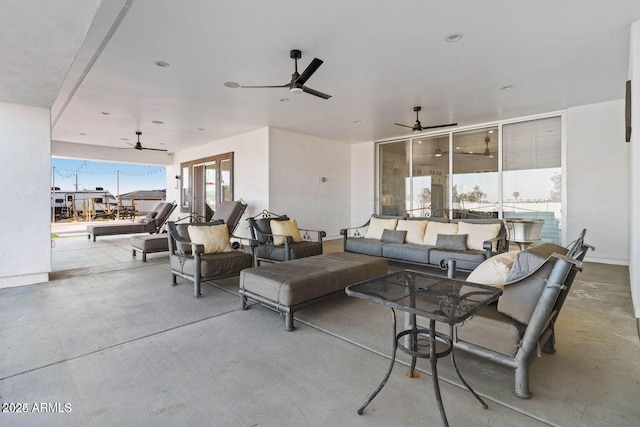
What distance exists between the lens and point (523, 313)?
72.2 inches

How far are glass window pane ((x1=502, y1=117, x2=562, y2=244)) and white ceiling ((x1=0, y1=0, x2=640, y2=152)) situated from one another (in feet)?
1.74

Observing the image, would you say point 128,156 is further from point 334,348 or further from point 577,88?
point 577,88

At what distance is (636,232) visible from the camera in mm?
3061

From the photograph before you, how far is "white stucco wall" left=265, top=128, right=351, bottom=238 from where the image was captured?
7.32 metres

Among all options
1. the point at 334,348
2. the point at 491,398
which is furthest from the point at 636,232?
the point at 334,348

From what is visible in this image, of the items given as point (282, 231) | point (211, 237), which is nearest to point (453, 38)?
point (282, 231)

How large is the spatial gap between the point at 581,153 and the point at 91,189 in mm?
18404

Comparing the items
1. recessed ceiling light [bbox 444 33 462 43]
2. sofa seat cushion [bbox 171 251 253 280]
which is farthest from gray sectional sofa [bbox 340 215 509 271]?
recessed ceiling light [bbox 444 33 462 43]

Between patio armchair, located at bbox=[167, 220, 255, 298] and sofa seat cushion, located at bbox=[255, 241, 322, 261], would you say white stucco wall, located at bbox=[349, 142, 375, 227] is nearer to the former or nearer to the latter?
sofa seat cushion, located at bbox=[255, 241, 322, 261]

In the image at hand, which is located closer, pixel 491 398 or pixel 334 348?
pixel 491 398

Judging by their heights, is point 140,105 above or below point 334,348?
above

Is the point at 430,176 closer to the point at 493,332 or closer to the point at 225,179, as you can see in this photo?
the point at 225,179

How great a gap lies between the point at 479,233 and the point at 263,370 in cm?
379

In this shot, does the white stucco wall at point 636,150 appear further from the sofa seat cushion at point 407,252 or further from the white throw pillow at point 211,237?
the white throw pillow at point 211,237
